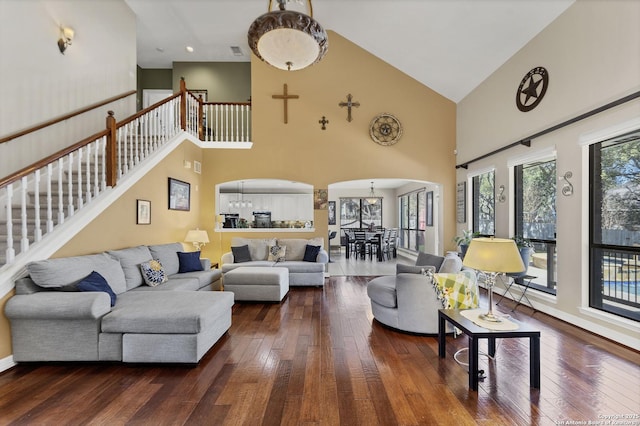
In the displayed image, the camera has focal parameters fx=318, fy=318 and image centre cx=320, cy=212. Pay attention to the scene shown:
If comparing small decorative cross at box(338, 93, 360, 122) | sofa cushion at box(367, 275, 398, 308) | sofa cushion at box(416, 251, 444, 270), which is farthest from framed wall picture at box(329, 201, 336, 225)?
sofa cushion at box(367, 275, 398, 308)

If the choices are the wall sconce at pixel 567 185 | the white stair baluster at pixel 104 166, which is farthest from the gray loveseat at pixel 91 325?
the wall sconce at pixel 567 185

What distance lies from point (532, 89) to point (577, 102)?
921 millimetres

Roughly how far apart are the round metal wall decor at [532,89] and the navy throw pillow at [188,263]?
5638 millimetres

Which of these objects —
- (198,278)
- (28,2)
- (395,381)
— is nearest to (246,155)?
(198,278)

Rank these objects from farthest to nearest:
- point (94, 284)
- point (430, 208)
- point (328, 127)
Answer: point (430, 208) < point (328, 127) < point (94, 284)

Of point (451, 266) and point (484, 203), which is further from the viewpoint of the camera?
point (484, 203)

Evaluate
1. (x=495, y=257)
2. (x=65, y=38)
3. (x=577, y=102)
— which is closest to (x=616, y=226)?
(x=577, y=102)

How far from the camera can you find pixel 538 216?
473 cm

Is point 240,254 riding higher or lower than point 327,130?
lower

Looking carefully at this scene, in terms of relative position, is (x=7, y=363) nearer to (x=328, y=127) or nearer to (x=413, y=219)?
(x=328, y=127)

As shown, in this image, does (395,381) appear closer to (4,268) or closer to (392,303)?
(392,303)

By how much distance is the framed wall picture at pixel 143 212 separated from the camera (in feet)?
15.7

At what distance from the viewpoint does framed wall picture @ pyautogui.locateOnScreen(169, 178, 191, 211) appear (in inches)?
228

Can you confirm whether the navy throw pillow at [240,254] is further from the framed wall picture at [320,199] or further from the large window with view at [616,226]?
the large window with view at [616,226]
